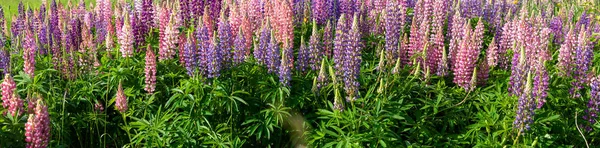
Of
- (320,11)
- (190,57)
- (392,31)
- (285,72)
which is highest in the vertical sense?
(320,11)

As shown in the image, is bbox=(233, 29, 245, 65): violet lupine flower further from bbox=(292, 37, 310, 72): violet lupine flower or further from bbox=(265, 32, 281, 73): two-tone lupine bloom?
bbox=(292, 37, 310, 72): violet lupine flower

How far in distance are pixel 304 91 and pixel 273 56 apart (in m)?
0.35

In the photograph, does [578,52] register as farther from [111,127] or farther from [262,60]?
[111,127]

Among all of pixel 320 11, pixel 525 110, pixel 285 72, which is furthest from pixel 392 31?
pixel 525 110

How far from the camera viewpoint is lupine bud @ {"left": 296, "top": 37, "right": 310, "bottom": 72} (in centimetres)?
467

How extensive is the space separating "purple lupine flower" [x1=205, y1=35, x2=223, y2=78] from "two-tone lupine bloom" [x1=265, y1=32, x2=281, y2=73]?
0.38 metres

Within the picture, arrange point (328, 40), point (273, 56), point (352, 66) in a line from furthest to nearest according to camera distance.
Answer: point (328, 40)
point (273, 56)
point (352, 66)

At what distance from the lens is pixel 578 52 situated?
467 centimetres

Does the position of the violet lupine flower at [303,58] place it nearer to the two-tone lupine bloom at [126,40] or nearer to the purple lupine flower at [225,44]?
the purple lupine flower at [225,44]

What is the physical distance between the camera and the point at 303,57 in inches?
185

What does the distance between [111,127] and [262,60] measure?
1300 millimetres

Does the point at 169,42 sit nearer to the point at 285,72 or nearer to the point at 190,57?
the point at 190,57

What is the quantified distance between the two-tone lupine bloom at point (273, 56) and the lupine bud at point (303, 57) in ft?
0.54

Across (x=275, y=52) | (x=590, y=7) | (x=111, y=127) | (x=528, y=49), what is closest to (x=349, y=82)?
(x=275, y=52)
